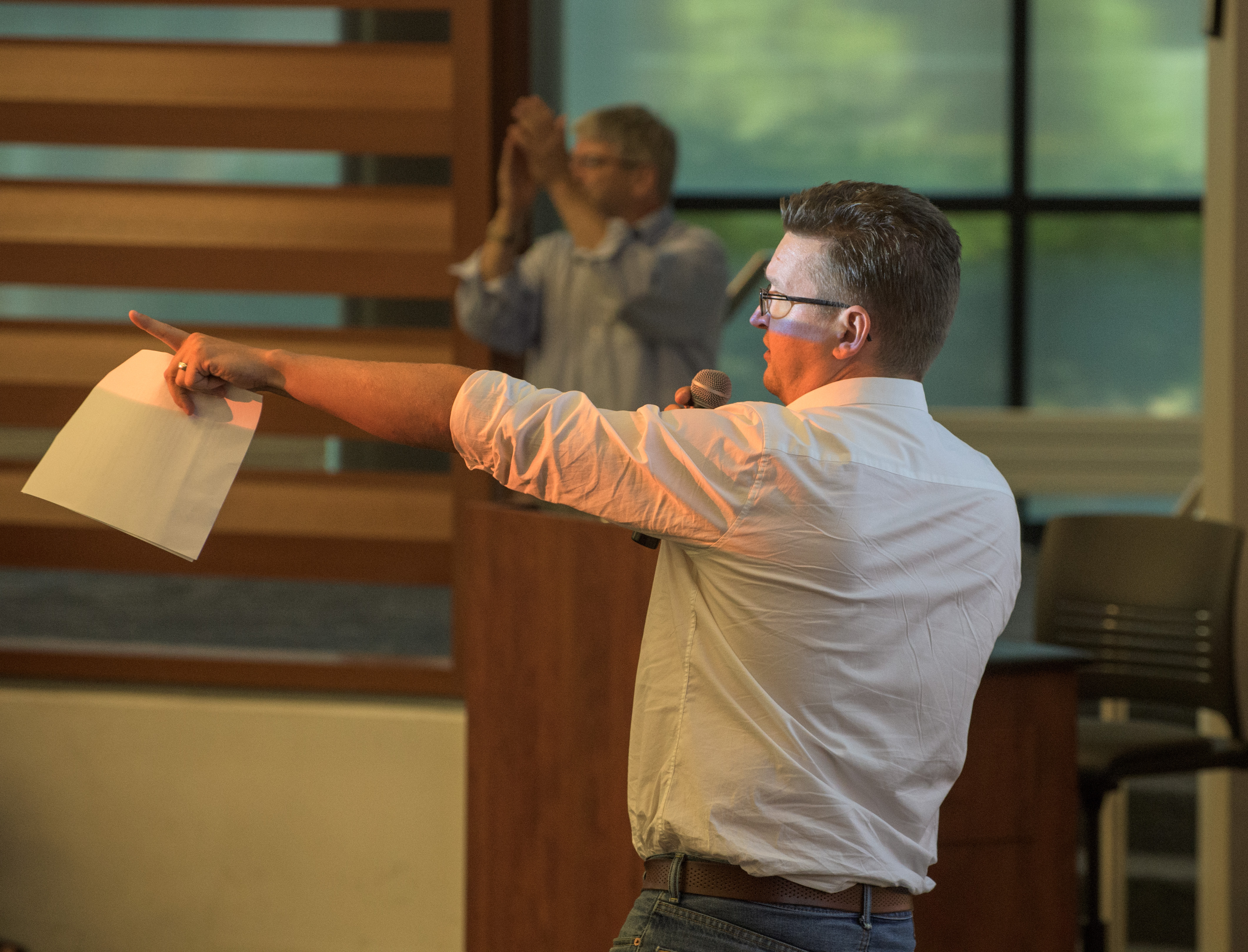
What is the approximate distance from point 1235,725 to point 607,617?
158 centimetres

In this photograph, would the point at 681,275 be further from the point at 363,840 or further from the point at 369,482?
the point at 363,840

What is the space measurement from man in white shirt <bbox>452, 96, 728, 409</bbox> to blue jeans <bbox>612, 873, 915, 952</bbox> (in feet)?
6.16

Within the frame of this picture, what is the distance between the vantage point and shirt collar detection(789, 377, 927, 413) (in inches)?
54.3

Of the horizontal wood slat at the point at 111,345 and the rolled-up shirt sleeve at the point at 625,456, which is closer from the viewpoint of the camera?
the rolled-up shirt sleeve at the point at 625,456

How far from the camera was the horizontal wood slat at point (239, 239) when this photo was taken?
346 centimetres

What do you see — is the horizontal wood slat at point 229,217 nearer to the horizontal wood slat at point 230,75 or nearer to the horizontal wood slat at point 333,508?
the horizontal wood slat at point 230,75

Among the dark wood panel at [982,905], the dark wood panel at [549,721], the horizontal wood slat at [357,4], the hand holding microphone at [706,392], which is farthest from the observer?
the horizontal wood slat at [357,4]

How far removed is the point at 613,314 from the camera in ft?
10.0

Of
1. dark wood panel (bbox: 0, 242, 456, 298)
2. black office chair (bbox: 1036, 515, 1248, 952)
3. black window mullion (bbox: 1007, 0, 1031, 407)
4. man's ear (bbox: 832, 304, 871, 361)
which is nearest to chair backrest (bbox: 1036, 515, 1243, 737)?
black office chair (bbox: 1036, 515, 1248, 952)

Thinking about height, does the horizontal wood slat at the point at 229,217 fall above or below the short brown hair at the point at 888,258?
above

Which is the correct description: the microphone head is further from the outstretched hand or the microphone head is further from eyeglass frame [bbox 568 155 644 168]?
eyeglass frame [bbox 568 155 644 168]

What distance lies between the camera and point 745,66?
18.9ft

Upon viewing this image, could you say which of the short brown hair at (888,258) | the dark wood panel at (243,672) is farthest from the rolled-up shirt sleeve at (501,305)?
the short brown hair at (888,258)

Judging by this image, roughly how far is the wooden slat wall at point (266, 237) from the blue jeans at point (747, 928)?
2.14 m
